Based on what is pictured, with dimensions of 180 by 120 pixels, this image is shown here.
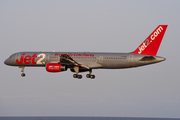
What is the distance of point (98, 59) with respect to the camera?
199 feet

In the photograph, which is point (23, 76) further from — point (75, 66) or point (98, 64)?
point (98, 64)

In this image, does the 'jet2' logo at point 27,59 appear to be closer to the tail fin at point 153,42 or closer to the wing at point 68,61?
the wing at point 68,61

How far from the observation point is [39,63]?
6319 cm

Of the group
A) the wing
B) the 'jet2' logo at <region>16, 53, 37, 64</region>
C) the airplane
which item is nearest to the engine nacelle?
the airplane

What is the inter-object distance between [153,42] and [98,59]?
1043 centimetres

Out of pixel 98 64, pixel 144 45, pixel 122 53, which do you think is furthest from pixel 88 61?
pixel 144 45

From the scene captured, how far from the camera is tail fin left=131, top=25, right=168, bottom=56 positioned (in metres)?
59.4

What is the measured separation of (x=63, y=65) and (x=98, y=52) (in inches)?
290

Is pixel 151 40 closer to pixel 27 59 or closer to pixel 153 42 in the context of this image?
pixel 153 42

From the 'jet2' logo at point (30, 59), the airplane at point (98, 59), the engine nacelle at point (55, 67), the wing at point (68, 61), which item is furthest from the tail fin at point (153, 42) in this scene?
the 'jet2' logo at point (30, 59)

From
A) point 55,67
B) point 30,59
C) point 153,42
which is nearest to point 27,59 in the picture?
point 30,59

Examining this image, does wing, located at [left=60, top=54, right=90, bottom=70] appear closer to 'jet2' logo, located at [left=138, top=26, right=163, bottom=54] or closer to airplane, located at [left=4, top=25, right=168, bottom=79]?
airplane, located at [left=4, top=25, right=168, bottom=79]

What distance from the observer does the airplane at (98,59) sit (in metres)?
58.8

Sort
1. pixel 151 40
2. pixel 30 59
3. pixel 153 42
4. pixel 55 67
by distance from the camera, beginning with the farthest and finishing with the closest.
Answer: pixel 30 59 → pixel 151 40 → pixel 153 42 → pixel 55 67
